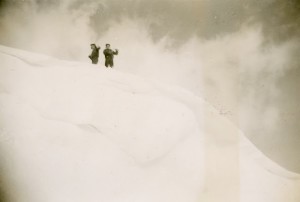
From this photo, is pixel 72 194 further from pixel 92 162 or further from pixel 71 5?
pixel 71 5

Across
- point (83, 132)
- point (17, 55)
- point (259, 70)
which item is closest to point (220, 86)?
point (259, 70)

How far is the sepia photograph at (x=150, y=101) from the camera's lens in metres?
2.98

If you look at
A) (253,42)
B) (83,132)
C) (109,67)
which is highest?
(253,42)

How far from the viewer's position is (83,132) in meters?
3.02

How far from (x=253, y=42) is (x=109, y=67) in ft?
4.37

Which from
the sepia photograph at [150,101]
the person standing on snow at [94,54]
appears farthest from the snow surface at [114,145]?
the person standing on snow at [94,54]

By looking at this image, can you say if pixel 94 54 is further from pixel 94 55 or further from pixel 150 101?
pixel 150 101

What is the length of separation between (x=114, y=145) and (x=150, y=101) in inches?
20.4

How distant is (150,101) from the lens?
10.5 ft

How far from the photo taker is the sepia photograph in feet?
9.77

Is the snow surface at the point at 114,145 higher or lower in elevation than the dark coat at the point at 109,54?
lower

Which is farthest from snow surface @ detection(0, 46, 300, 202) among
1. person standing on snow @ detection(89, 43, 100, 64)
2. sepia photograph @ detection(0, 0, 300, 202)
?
person standing on snow @ detection(89, 43, 100, 64)

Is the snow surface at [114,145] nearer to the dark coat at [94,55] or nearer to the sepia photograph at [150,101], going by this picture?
the sepia photograph at [150,101]

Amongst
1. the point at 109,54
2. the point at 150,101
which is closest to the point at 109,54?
the point at 109,54
